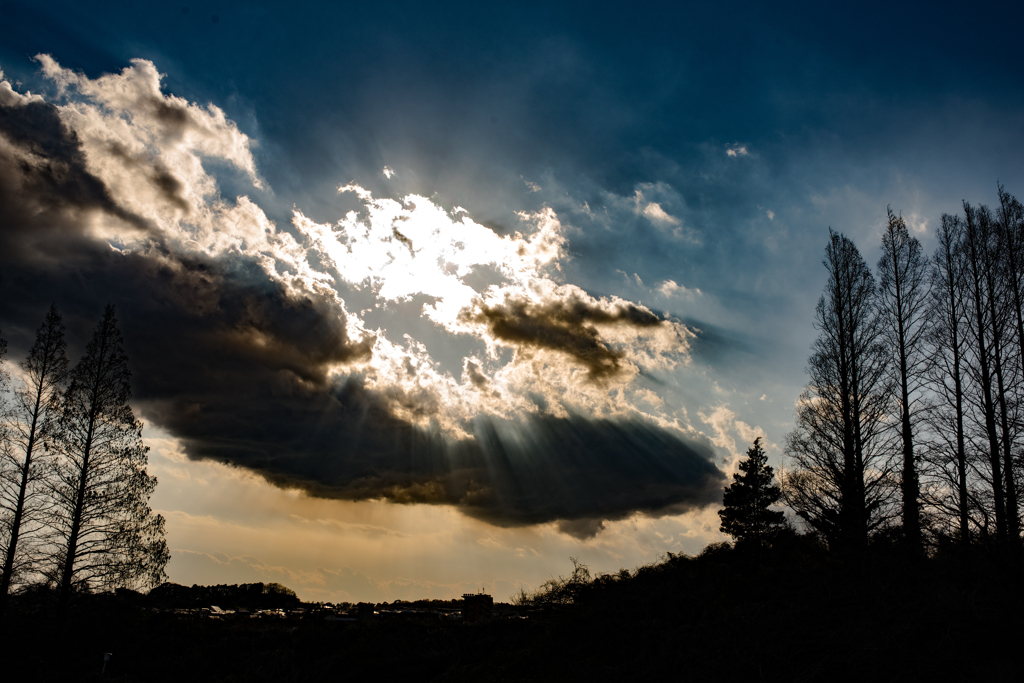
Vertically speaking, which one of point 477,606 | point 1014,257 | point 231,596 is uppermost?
point 1014,257

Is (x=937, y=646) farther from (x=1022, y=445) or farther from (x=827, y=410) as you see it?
(x=827, y=410)

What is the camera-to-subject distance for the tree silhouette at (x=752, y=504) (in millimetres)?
35812

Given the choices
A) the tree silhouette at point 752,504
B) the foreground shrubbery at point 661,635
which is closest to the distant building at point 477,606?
the foreground shrubbery at point 661,635

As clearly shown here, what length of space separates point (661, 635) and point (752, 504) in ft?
92.3

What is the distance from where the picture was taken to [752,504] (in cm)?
3694

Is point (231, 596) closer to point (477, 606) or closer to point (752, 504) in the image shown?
point (477, 606)

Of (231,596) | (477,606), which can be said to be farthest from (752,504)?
(231,596)

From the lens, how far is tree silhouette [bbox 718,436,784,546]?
117 feet

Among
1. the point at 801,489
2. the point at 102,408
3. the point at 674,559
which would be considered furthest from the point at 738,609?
the point at 102,408

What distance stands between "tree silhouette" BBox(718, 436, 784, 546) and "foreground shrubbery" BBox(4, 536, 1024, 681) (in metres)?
6.22

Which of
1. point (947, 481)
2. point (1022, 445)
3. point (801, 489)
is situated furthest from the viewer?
point (801, 489)

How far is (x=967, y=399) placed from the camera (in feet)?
61.7

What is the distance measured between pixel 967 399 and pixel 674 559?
18.6 m

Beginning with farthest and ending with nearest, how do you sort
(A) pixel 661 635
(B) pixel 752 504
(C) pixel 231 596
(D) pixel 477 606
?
(C) pixel 231 596, (B) pixel 752 504, (D) pixel 477 606, (A) pixel 661 635
